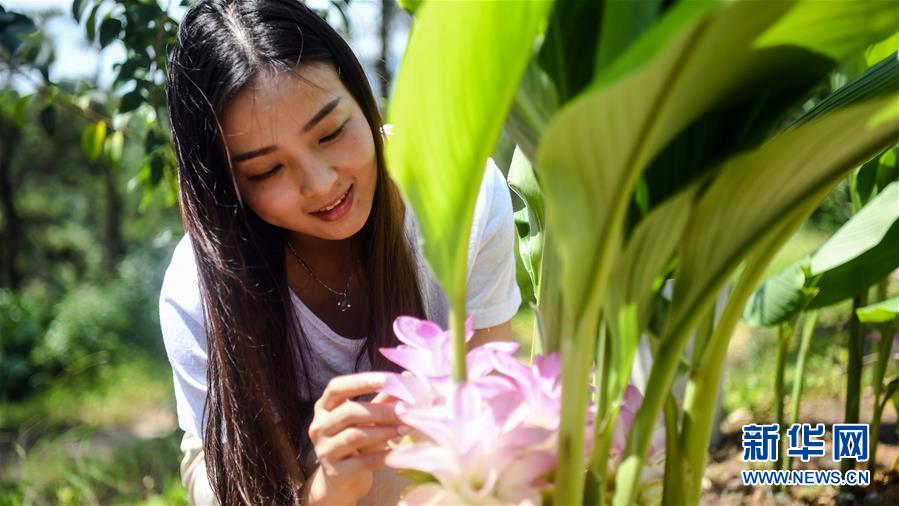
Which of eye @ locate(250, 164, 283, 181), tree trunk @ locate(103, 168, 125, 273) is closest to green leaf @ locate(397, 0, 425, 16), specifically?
eye @ locate(250, 164, 283, 181)

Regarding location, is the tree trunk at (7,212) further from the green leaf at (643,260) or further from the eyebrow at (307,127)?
the green leaf at (643,260)

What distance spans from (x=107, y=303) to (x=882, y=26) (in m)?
4.79

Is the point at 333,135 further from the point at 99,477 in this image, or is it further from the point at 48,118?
the point at 99,477

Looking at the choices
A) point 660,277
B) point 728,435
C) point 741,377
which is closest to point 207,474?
point 660,277

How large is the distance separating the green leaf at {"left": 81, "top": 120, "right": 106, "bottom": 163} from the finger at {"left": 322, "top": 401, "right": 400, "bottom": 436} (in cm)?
132

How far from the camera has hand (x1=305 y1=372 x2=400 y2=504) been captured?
53 centimetres

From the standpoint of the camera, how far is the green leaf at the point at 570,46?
0.41 metres

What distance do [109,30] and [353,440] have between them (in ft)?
4.00

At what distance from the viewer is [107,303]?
4672 mm

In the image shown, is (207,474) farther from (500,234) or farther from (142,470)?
(142,470)

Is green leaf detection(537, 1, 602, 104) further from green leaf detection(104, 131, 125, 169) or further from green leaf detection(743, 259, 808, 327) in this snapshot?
green leaf detection(104, 131, 125, 169)

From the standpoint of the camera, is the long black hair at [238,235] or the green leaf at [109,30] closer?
the long black hair at [238,235]

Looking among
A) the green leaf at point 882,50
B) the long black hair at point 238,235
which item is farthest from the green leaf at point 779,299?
the long black hair at point 238,235

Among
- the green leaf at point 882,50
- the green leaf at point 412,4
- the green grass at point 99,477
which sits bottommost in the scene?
the green grass at point 99,477
